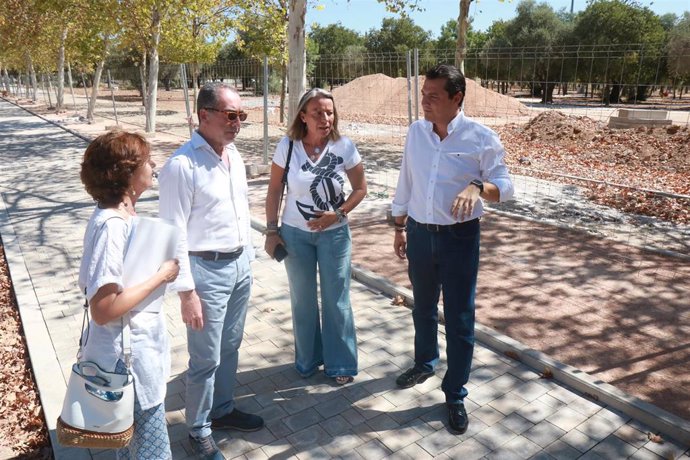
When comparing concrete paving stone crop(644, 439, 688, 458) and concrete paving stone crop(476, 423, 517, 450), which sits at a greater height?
concrete paving stone crop(644, 439, 688, 458)


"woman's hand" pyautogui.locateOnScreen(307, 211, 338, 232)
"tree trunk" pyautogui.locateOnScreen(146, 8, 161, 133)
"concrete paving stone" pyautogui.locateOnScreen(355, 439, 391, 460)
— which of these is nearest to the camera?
"concrete paving stone" pyautogui.locateOnScreen(355, 439, 391, 460)

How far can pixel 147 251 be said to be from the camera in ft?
6.62

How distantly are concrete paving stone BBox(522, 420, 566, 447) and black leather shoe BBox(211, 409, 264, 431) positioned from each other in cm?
158

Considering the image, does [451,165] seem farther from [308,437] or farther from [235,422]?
[235,422]

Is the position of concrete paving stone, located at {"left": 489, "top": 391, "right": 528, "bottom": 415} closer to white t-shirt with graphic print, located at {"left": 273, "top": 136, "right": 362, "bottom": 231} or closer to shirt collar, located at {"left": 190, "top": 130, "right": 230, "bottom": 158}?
white t-shirt with graphic print, located at {"left": 273, "top": 136, "right": 362, "bottom": 231}

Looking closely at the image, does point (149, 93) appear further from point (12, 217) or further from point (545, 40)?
point (545, 40)

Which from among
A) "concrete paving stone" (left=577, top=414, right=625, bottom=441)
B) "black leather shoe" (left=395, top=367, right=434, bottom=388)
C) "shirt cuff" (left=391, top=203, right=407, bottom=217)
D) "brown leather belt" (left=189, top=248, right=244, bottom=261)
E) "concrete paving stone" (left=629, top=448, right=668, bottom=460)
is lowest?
"concrete paving stone" (left=629, top=448, right=668, bottom=460)

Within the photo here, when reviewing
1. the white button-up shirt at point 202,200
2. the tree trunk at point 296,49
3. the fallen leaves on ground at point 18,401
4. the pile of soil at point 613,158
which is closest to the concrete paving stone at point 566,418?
the white button-up shirt at point 202,200

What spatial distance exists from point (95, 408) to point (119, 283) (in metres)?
0.47

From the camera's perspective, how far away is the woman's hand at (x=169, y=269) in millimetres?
2080

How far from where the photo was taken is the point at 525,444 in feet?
10.1

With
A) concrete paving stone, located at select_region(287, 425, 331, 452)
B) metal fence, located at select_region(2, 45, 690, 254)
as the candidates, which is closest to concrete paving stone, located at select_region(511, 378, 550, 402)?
concrete paving stone, located at select_region(287, 425, 331, 452)

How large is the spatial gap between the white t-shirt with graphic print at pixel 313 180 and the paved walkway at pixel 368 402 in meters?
1.16

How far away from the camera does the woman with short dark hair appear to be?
6.31ft
